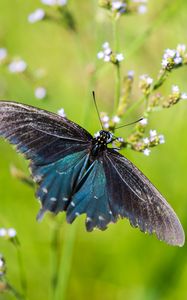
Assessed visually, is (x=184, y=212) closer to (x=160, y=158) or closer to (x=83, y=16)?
(x=160, y=158)

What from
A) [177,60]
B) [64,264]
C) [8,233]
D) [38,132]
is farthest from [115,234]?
[177,60]

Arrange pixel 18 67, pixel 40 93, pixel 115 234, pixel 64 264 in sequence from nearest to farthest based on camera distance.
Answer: pixel 64 264 < pixel 40 93 < pixel 18 67 < pixel 115 234

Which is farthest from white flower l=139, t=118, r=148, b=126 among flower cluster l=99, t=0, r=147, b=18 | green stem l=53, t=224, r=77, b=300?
green stem l=53, t=224, r=77, b=300

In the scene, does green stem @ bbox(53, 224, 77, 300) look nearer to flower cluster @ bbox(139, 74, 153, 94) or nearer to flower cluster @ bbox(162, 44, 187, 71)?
flower cluster @ bbox(139, 74, 153, 94)

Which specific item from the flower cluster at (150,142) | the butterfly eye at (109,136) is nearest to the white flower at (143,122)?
the flower cluster at (150,142)

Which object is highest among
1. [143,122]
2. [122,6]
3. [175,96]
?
[122,6]

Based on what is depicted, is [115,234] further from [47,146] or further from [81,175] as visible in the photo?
[47,146]

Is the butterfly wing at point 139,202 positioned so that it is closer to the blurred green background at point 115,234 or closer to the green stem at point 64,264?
the green stem at point 64,264
